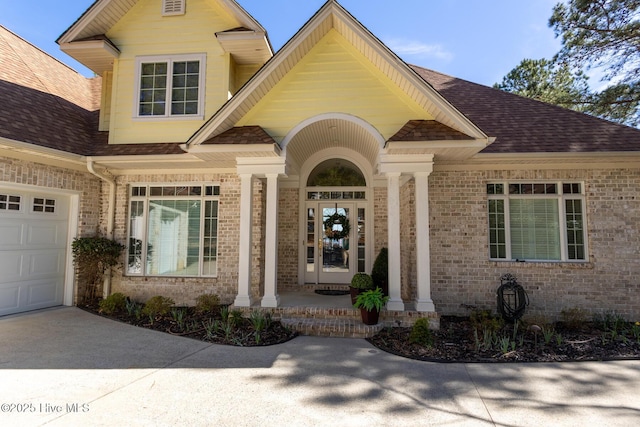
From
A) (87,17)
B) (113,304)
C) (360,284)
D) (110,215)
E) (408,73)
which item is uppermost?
(87,17)

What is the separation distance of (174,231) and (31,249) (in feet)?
9.37

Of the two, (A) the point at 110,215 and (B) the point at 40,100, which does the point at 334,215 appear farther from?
(B) the point at 40,100

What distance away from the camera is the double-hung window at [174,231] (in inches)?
319

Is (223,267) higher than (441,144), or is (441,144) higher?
(441,144)

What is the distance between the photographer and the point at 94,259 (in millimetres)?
7668

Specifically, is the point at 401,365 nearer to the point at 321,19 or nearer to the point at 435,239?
the point at 435,239

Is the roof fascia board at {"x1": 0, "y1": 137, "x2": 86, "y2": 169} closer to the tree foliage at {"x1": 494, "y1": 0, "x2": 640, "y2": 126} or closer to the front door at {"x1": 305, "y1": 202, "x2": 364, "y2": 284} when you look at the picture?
the front door at {"x1": 305, "y1": 202, "x2": 364, "y2": 284}

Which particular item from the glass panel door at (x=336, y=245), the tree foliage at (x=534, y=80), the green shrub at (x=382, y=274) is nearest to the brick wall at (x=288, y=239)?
the glass panel door at (x=336, y=245)

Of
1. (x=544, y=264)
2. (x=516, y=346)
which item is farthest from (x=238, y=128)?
(x=544, y=264)

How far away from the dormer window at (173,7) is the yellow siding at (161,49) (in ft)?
0.34

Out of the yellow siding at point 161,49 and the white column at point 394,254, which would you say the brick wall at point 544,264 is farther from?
the yellow siding at point 161,49

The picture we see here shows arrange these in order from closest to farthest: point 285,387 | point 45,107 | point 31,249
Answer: point 285,387 → point 31,249 → point 45,107

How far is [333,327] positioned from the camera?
19.8ft

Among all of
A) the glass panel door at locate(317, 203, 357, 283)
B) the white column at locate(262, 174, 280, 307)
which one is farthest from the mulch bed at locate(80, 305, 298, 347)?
the glass panel door at locate(317, 203, 357, 283)
